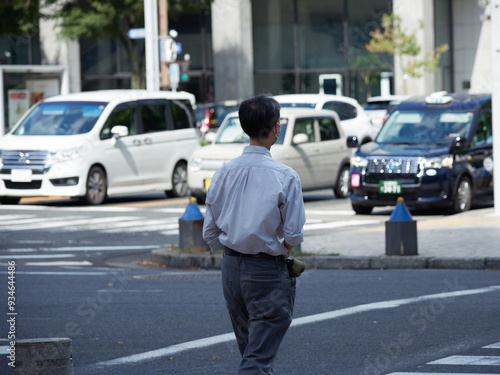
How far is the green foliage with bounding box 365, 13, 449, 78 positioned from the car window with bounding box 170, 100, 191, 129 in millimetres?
26340

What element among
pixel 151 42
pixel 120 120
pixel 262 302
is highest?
pixel 151 42

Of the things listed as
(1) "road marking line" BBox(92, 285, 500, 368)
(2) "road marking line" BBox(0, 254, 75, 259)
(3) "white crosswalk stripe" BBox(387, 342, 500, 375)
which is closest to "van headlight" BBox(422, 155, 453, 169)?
(2) "road marking line" BBox(0, 254, 75, 259)

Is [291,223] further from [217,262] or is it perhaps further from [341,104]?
[341,104]

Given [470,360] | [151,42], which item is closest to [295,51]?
[151,42]

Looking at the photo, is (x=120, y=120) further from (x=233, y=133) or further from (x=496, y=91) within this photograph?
(x=496, y=91)

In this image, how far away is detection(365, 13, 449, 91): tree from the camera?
160 feet

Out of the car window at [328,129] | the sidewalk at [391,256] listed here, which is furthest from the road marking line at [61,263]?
the car window at [328,129]

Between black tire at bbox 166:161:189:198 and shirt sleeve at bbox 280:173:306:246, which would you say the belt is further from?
black tire at bbox 166:161:189:198

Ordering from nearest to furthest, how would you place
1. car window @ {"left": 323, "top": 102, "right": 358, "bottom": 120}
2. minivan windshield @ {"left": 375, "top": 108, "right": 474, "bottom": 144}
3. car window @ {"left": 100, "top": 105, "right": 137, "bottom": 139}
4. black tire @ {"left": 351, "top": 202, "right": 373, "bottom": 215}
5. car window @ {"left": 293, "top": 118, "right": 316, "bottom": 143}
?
1. minivan windshield @ {"left": 375, "top": 108, "right": 474, "bottom": 144}
2. black tire @ {"left": 351, "top": 202, "right": 373, "bottom": 215}
3. car window @ {"left": 293, "top": 118, "right": 316, "bottom": 143}
4. car window @ {"left": 100, "top": 105, "right": 137, "bottom": 139}
5. car window @ {"left": 323, "top": 102, "right": 358, "bottom": 120}

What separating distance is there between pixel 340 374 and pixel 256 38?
48.1 metres

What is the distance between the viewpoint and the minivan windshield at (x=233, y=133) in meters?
→ 20.4

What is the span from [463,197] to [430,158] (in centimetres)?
101

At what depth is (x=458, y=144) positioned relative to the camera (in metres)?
17.5

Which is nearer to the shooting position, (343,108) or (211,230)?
(211,230)
